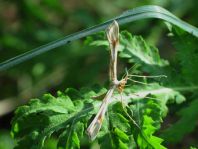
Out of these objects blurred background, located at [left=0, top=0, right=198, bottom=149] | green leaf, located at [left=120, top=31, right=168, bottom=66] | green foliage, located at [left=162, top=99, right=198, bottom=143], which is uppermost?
blurred background, located at [left=0, top=0, right=198, bottom=149]

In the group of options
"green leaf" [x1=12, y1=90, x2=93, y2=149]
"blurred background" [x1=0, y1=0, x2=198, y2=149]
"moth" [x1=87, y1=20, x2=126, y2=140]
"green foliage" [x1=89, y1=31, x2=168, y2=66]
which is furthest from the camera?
"blurred background" [x1=0, y1=0, x2=198, y2=149]

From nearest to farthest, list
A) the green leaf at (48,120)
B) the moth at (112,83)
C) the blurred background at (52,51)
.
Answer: the moth at (112,83) < the green leaf at (48,120) < the blurred background at (52,51)

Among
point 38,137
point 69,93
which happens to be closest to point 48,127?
point 38,137

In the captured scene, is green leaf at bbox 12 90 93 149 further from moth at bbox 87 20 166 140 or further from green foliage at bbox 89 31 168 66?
green foliage at bbox 89 31 168 66

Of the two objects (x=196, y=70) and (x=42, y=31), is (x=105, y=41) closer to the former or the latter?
(x=196, y=70)

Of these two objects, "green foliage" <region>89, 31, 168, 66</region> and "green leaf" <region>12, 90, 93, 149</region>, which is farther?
"green foliage" <region>89, 31, 168, 66</region>

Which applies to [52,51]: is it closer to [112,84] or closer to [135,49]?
[135,49]

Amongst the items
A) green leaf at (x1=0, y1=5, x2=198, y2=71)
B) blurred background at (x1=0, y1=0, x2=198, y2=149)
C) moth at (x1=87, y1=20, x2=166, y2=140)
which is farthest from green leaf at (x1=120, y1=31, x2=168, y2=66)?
blurred background at (x1=0, y1=0, x2=198, y2=149)

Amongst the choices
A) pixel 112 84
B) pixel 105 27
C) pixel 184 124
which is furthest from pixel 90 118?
pixel 184 124

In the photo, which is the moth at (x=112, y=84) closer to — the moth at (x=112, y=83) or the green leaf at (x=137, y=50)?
the moth at (x=112, y=83)

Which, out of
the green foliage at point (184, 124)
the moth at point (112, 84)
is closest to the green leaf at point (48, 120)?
the moth at point (112, 84)

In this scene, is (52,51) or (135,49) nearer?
(135,49)

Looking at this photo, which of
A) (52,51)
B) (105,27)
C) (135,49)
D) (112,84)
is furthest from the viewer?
(52,51)
